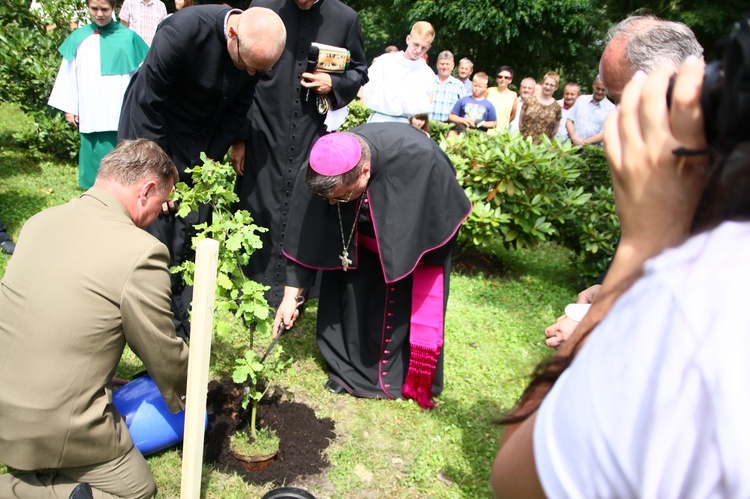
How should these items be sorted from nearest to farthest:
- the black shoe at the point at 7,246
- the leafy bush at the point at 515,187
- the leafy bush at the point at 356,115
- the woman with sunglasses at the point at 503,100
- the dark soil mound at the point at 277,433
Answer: the dark soil mound at the point at 277,433 < the black shoe at the point at 7,246 < the leafy bush at the point at 515,187 < the woman with sunglasses at the point at 503,100 < the leafy bush at the point at 356,115

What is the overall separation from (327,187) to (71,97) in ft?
15.6

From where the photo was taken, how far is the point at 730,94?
2.15 ft

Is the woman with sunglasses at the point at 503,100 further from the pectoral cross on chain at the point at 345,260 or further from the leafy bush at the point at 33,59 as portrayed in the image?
the leafy bush at the point at 33,59

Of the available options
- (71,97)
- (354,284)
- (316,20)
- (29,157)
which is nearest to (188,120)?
(316,20)

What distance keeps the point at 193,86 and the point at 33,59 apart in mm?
4747

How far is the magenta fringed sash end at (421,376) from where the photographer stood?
3.85 m

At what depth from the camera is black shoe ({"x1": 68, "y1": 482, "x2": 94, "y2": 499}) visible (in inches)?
101

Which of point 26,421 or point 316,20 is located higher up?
point 316,20

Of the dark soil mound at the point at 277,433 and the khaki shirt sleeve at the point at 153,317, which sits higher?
the khaki shirt sleeve at the point at 153,317

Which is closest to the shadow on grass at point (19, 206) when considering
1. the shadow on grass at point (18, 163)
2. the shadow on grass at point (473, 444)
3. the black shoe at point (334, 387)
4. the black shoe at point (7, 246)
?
the black shoe at point (7, 246)

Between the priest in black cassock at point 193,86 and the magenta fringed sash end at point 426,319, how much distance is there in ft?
5.25

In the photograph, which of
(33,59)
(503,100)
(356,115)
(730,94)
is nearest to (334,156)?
(730,94)

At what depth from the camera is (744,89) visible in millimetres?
653

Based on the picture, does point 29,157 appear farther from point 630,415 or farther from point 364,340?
point 630,415
